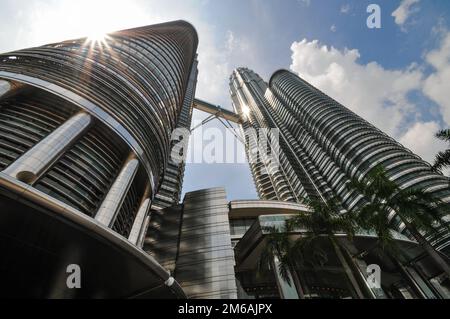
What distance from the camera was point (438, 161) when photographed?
1825cm

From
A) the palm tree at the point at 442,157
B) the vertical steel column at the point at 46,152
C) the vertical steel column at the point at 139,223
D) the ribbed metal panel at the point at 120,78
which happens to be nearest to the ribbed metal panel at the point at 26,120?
the vertical steel column at the point at 46,152

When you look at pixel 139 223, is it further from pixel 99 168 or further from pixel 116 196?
pixel 99 168

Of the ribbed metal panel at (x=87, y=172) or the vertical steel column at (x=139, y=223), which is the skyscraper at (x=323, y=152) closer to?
the vertical steel column at (x=139, y=223)

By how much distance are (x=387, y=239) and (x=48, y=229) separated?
75.9 ft

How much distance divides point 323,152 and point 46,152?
82997mm

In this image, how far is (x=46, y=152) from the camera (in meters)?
20.6

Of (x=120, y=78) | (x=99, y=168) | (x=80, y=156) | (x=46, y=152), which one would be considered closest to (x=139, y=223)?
(x=99, y=168)

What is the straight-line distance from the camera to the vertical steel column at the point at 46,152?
1805cm

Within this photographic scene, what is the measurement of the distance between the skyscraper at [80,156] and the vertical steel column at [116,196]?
0.11 meters

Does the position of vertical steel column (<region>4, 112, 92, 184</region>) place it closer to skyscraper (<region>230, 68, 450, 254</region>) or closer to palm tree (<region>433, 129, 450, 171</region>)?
palm tree (<region>433, 129, 450, 171</region>)

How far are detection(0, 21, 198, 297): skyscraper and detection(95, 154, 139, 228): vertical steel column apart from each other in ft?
0.37

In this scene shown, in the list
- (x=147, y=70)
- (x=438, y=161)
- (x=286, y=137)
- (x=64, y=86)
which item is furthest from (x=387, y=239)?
(x=286, y=137)
